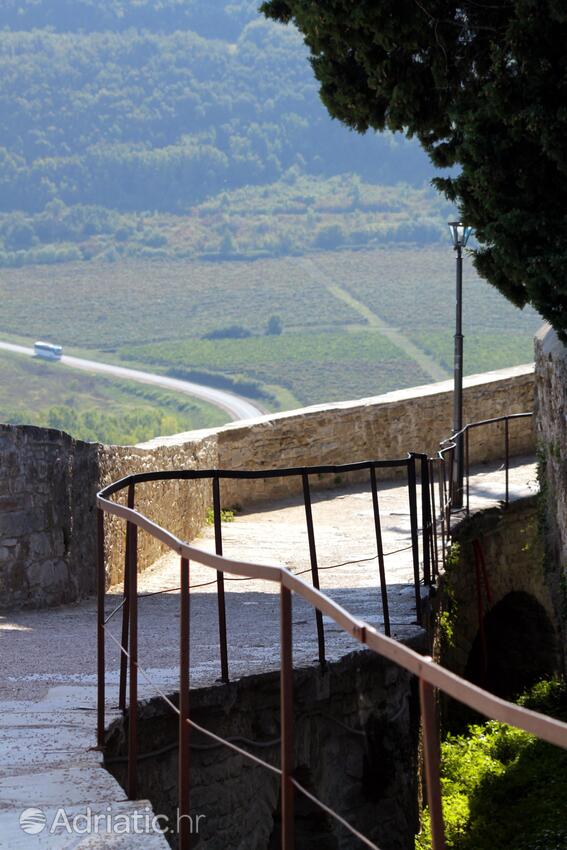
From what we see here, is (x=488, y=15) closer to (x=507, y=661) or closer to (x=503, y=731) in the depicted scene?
(x=503, y=731)

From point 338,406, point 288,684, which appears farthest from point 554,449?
point 288,684

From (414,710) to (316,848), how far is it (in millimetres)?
950

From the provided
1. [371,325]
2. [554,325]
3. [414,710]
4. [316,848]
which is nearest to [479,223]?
[554,325]

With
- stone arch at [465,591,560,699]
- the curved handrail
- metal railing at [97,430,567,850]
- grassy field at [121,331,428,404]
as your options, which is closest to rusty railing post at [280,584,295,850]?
metal railing at [97,430,567,850]

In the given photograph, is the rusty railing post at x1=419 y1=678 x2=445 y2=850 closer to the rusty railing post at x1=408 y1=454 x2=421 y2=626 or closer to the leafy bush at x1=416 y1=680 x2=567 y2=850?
the rusty railing post at x1=408 y1=454 x2=421 y2=626

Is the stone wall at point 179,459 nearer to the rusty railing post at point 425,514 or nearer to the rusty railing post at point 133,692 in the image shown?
the rusty railing post at point 425,514

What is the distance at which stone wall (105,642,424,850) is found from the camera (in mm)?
4684

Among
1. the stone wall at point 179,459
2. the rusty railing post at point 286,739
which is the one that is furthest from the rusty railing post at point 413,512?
the rusty railing post at point 286,739

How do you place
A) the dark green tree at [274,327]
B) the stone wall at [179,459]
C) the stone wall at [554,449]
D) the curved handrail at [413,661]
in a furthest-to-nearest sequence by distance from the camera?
1. the dark green tree at [274,327]
2. the stone wall at [554,449]
3. the stone wall at [179,459]
4. the curved handrail at [413,661]

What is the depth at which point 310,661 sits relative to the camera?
5918 mm

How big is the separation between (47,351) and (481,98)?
62.0 m

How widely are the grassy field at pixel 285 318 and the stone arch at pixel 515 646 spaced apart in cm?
4442

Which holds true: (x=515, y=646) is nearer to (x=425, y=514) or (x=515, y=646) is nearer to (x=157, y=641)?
(x=425, y=514)

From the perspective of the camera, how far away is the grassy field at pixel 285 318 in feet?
213
